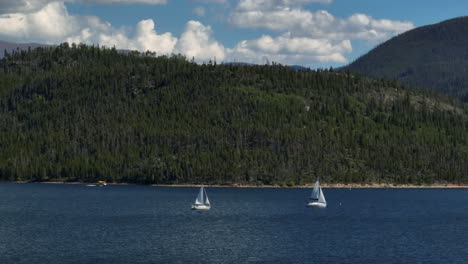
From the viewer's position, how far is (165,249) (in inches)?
6235

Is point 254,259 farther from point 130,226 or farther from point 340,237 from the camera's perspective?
point 130,226

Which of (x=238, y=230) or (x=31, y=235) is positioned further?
(x=238, y=230)

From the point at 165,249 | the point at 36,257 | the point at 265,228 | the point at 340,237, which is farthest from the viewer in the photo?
the point at 265,228

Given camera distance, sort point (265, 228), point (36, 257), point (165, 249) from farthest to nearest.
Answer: point (265, 228) < point (165, 249) < point (36, 257)

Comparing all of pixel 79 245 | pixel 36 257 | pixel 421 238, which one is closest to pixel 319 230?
pixel 421 238

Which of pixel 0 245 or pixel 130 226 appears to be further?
pixel 130 226

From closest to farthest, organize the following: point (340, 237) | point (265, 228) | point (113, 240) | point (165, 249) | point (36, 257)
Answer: point (36, 257), point (165, 249), point (113, 240), point (340, 237), point (265, 228)

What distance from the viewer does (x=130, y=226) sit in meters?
200

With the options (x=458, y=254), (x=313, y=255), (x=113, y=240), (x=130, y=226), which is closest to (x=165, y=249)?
(x=113, y=240)

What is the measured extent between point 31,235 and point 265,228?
5764 centimetres

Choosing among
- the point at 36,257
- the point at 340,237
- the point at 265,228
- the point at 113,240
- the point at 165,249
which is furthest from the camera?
the point at 265,228

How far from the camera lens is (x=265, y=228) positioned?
199 m

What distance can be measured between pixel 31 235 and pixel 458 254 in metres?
93.8

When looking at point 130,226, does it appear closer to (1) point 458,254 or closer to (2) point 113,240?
(2) point 113,240
